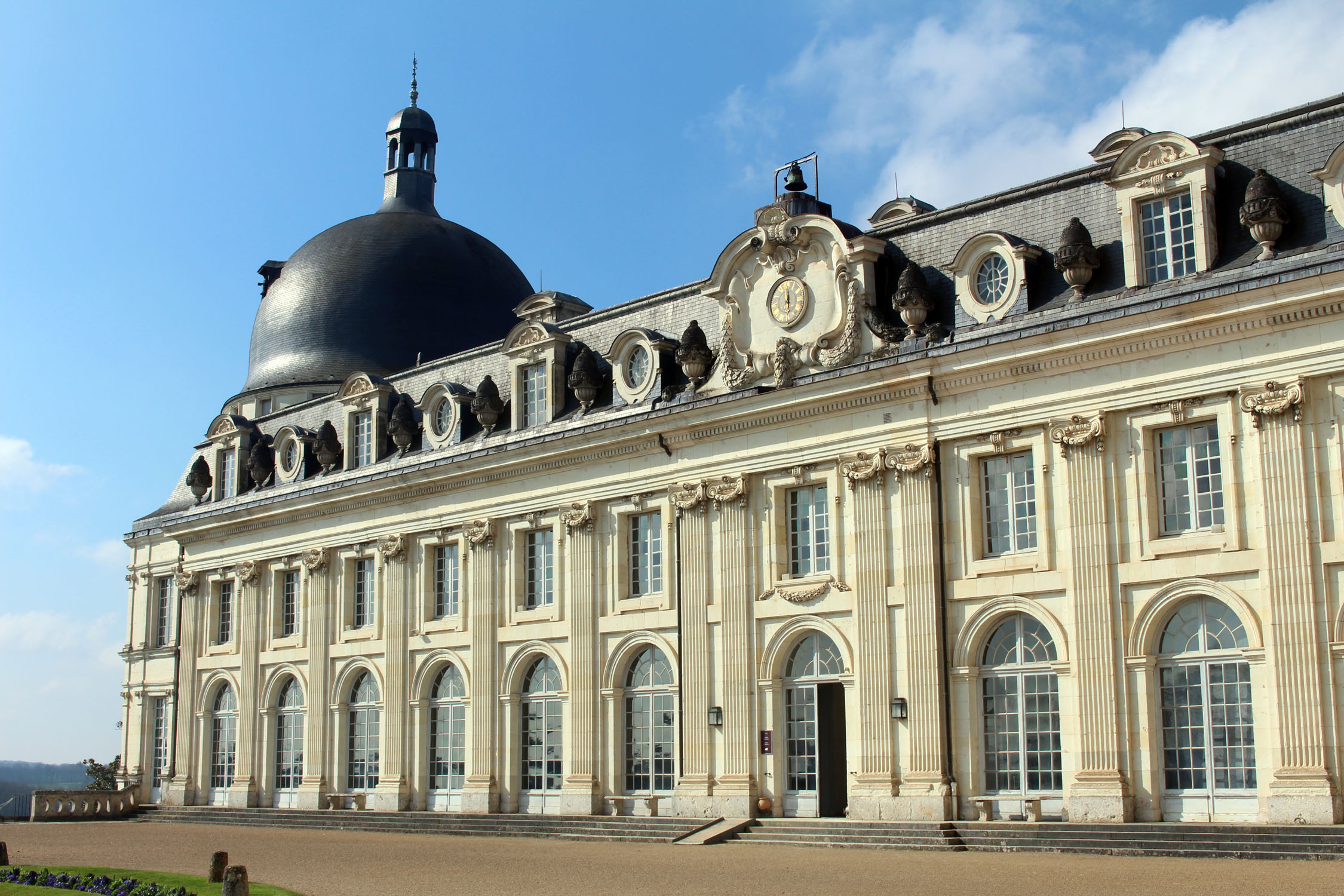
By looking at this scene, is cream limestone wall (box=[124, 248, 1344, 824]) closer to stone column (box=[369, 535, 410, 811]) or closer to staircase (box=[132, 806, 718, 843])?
stone column (box=[369, 535, 410, 811])

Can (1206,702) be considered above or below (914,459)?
below

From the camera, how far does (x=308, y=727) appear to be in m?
40.6

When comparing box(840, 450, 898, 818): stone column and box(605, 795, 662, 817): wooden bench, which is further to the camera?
box(605, 795, 662, 817): wooden bench

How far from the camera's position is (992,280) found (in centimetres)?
2834

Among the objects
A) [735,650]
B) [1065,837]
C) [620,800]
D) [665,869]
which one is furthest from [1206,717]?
[620,800]

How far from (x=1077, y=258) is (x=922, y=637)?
24.9ft

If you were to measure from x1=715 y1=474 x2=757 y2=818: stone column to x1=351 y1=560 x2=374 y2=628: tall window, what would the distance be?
12243 mm

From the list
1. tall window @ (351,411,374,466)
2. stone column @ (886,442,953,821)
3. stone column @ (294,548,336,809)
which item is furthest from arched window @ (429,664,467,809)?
stone column @ (886,442,953,821)

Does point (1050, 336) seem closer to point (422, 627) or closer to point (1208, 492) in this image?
point (1208, 492)

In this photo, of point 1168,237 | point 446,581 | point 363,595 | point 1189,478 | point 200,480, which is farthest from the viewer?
point 200,480

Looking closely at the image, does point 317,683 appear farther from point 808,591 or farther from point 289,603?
point 808,591

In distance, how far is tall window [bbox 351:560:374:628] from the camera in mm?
39938

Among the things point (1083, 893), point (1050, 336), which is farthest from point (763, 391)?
point (1083, 893)

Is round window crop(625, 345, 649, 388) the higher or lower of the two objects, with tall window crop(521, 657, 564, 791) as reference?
higher
